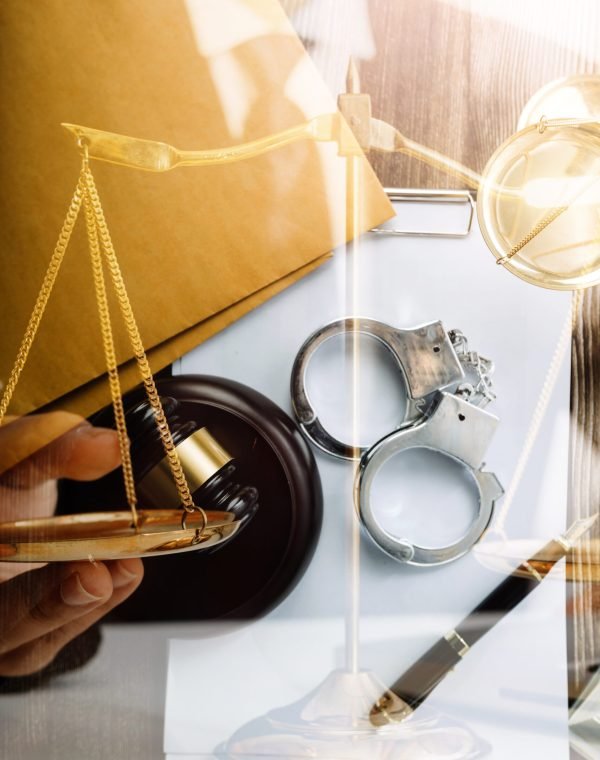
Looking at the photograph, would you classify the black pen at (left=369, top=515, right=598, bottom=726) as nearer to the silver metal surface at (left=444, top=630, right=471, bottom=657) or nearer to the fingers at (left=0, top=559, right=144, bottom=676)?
the silver metal surface at (left=444, top=630, right=471, bottom=657)

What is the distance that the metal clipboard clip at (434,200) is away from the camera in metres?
0.50

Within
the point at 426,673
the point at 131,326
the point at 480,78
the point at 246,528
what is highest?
the point at 480,78

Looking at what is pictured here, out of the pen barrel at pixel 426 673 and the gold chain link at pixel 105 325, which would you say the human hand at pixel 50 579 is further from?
the pen barrel at pixel 426 673

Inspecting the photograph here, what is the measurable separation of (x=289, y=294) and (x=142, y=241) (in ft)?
0.33

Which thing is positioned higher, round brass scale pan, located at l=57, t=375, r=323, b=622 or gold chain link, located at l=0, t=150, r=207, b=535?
gold chain link, located at l=0, t=150, r=207, b=535

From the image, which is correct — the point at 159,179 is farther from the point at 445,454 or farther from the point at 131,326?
the point at 445,454

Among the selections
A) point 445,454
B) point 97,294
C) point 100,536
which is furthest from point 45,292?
point 445,454

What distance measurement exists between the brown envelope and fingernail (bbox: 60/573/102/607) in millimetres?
109

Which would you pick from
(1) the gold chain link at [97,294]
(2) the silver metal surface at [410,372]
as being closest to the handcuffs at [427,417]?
(2) the silver metal surface at [410,372]

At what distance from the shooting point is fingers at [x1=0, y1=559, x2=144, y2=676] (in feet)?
1.55

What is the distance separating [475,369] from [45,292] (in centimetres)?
28

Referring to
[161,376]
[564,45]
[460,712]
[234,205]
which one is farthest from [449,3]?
[460,712]

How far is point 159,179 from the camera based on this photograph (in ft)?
1.61

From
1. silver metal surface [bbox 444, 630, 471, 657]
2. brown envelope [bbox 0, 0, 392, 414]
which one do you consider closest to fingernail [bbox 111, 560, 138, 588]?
brown envelope [bbox 0, 0, 392, 414]
